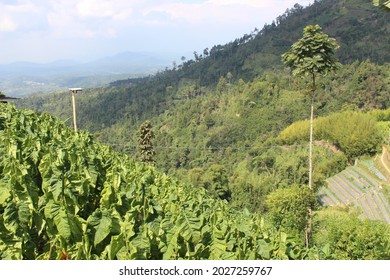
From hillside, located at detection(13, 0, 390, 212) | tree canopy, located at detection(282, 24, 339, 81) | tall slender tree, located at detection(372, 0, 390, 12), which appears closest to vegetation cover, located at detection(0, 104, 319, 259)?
tall slender tree, located at detection(372, 0, 390, 12)

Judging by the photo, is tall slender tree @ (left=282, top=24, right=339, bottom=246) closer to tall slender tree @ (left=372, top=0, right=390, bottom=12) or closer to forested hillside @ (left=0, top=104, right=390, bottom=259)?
tall slender tree @ (left=372, top=0, right=390, bottom=12)

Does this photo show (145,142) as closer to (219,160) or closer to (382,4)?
(382,4)

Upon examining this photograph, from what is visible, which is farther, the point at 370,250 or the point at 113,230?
the point at 370,250

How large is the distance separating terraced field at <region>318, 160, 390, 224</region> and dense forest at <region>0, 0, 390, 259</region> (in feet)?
0.60

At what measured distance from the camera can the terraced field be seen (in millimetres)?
25875

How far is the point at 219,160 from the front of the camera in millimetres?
56625

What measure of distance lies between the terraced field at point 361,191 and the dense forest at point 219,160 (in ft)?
0.60

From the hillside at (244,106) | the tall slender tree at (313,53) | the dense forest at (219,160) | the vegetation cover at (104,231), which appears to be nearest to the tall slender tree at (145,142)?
the dense forest at (219,160)

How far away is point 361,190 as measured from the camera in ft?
97.8

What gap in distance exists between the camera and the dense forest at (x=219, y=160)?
11.0 feet

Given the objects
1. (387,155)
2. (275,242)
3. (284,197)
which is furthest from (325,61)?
(387,155)

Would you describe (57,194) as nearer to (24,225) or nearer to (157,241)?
(24,225)

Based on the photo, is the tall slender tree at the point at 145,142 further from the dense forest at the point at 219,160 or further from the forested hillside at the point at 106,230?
the forested hillside at the point at 106,230

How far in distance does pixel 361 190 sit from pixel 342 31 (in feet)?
232
